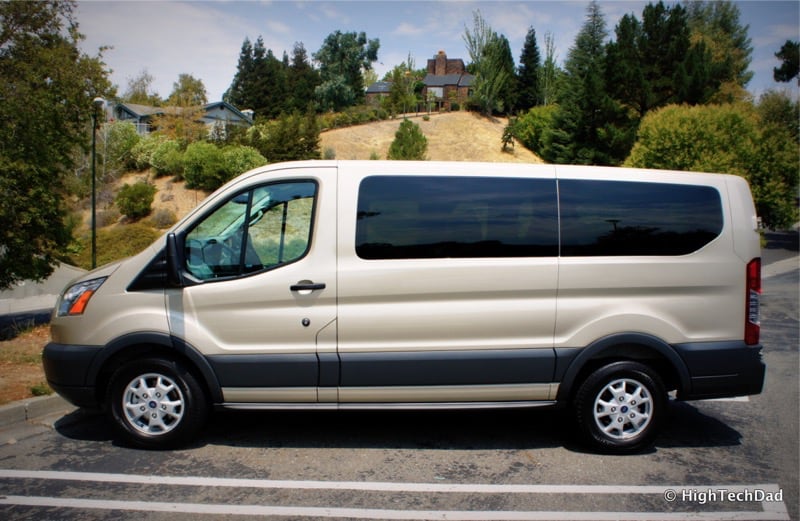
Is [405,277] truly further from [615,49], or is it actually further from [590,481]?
[615,49]

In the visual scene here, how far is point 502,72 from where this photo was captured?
60.0m

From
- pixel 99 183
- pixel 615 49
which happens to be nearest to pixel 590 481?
pixel 99 183

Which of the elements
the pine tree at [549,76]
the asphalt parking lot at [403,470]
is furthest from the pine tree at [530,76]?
the asphalt parking lot at [403,470]

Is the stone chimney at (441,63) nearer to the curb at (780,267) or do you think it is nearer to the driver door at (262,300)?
the curb at (780,267)

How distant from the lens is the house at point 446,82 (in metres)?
67.9

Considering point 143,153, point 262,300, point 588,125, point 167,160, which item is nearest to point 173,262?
point 262,300

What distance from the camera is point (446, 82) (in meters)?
84.4

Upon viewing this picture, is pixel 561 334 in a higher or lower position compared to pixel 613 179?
lower

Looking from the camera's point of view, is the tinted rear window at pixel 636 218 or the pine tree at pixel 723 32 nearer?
the tinted rear window at pixel 636 218

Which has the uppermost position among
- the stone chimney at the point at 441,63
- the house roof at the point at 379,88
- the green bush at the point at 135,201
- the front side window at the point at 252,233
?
the stone chimney at the point at 441,63

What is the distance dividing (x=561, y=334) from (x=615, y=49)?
43.6 m

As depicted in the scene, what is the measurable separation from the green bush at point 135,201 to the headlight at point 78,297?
28307 millimetres

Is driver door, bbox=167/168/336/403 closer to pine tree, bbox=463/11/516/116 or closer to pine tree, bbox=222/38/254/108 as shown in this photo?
pine tree, bbox=463/11/516/116

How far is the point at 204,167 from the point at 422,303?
A: 2961 centimetres
